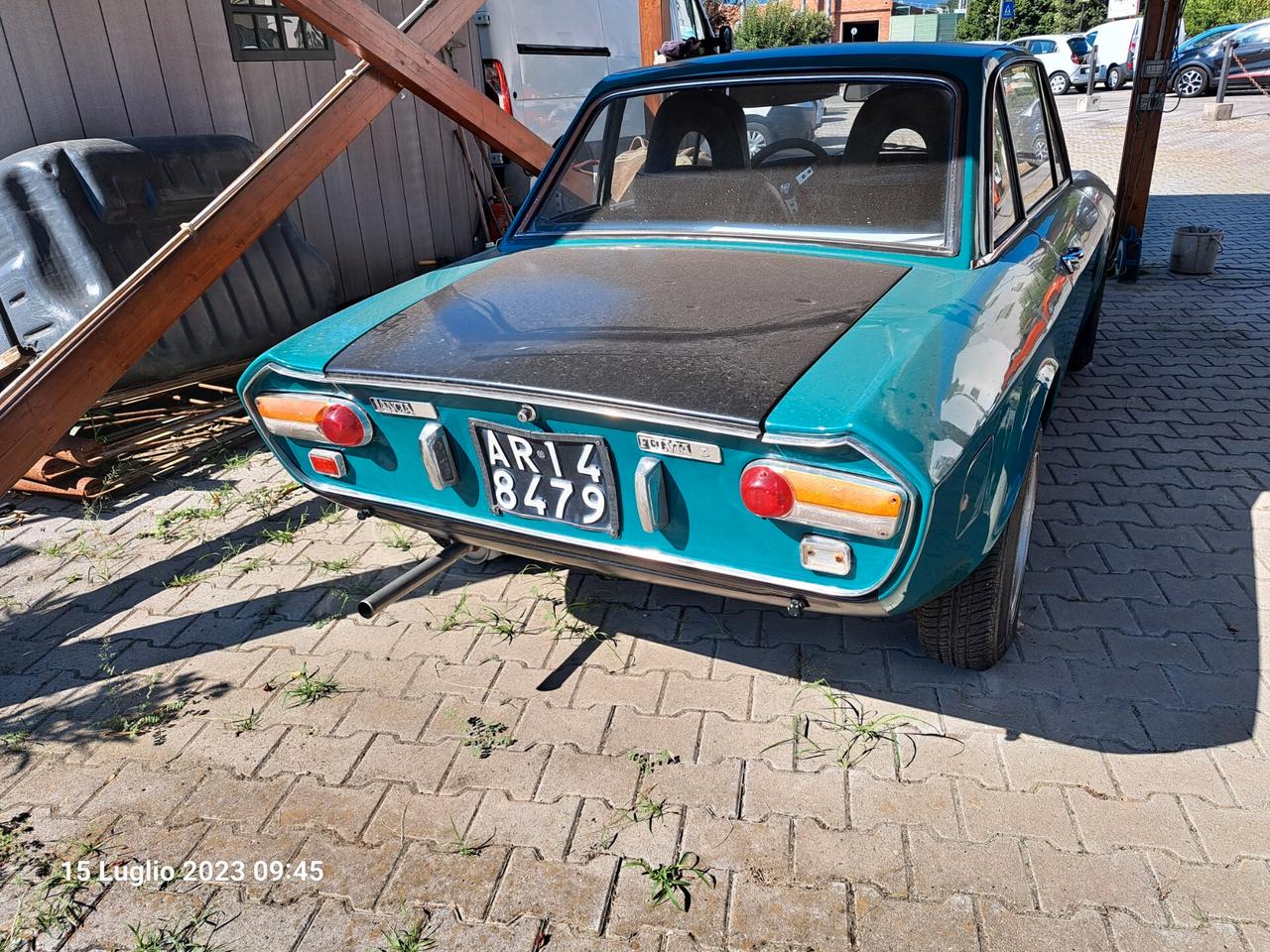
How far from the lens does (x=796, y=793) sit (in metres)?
2.24

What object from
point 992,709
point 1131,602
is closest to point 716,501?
point 992,709

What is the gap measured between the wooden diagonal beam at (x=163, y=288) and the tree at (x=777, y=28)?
30480 millimetres

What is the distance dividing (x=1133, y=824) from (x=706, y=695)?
3.61 ft

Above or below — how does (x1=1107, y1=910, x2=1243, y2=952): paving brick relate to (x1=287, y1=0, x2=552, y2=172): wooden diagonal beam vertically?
below

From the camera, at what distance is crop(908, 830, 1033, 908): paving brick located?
1.94 meters

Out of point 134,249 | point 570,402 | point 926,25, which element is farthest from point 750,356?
point 926,25

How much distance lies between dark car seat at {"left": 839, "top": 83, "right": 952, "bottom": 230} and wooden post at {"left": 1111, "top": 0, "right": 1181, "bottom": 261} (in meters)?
4.64

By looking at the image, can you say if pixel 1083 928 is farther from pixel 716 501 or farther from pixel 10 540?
pixel 10 540

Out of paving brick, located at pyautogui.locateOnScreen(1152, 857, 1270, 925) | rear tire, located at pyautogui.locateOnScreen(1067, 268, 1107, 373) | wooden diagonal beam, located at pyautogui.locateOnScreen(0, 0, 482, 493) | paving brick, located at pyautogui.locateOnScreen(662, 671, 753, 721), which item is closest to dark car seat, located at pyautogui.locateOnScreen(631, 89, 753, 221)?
wooden diagonal beam, located at pyautogui.locateOnScreen(0, 0, 482, 493)

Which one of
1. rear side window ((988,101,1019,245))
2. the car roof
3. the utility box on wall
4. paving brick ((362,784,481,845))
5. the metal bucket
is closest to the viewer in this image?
paving brick ((362,784,481,845))

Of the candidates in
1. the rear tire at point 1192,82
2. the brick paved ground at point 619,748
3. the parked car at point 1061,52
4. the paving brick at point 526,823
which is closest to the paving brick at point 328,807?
the brick paved ground at point 619,748

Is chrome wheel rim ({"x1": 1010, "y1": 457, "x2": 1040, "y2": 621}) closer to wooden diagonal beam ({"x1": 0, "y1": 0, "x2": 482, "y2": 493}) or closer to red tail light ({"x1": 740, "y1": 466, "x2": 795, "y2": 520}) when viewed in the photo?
red tail light ({"x1": 740, "y1": 466, "x2": 795, "y2": 520})

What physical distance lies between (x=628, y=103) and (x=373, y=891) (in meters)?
2.68

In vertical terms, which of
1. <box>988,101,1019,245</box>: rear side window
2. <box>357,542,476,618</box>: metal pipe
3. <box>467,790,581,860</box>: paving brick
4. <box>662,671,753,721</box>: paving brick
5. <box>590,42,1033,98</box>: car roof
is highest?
<box>590,42,1033,98</box>: car roof
